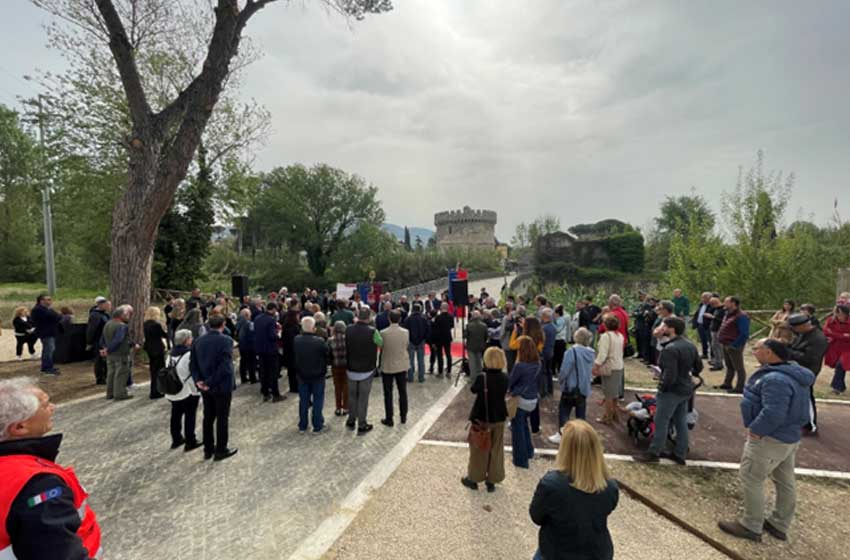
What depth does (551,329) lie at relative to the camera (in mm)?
7207

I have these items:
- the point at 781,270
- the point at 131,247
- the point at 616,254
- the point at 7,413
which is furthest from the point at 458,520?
the point at 616,254

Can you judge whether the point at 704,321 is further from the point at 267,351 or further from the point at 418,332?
the point at 267,351

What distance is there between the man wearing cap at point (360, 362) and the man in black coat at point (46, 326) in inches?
301

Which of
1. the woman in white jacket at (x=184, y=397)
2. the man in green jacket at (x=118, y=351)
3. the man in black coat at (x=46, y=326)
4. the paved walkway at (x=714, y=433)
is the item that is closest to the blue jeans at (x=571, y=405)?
the paved walkway at (x=714, y=433)

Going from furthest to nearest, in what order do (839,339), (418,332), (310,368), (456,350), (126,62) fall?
(456,350) < (126,62) < (418,332) < (839,339) < (310,368)

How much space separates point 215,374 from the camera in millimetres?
5059

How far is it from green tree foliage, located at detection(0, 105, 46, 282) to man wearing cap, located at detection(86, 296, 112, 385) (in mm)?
29023

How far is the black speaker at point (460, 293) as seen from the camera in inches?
416

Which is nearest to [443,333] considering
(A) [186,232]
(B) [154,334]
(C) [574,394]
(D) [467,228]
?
(C) [574,394]

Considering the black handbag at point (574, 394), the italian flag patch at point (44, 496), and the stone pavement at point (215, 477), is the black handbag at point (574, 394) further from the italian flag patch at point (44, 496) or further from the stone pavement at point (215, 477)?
the italian flag patch at point (44, 496)

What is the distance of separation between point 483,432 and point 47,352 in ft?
34.3

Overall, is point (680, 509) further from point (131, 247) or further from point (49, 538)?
point (131, 247)

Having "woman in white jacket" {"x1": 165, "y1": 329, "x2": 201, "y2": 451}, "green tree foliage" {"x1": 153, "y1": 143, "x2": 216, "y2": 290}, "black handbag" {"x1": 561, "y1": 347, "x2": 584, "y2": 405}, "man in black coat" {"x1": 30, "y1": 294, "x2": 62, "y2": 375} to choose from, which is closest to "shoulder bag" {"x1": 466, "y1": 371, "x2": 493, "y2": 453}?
"black handbag" {"x1": 561, "y1": 347, "x2": 584, "y2": 405}

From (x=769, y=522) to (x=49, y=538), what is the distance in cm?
558
